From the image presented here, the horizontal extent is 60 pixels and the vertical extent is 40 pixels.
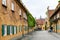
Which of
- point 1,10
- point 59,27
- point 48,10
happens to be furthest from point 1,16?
point 48,10

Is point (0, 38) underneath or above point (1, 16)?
underneath

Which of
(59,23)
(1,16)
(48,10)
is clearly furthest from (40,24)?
(1,16)

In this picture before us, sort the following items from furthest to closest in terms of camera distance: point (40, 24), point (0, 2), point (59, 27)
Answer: point (40, 24) → point (59, 27) → point (0, 2)

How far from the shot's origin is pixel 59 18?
54.1 m

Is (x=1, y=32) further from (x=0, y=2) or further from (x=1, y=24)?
(x=0, y=2)

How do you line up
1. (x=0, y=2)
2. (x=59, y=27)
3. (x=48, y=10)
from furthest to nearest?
(x=48, y=10)
(x=59, y=27)
(x=0, y=2)

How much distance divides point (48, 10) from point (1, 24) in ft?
338

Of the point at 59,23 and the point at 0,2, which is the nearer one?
the point at 0,2

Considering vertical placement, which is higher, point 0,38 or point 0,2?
point 0,2

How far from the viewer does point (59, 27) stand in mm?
53188

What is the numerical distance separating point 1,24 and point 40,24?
474 ft

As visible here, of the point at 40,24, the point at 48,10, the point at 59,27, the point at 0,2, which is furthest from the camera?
the point at 40,24

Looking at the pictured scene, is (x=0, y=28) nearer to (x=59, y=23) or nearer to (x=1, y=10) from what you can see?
(x=1, y=10)

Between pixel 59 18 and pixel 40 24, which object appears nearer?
pixel 59 18
